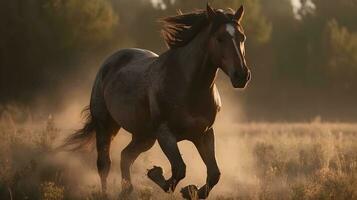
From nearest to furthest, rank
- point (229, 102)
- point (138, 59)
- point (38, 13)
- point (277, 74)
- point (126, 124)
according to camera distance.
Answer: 1. point (126, 124)
2. point (138, 59)
3. point (38, 13)
4. point (229, 102)
5. point (277, 74)

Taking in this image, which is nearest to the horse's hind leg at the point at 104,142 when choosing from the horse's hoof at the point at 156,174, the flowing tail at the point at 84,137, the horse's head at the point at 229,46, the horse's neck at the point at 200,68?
the flowing tail at the point at 84,137

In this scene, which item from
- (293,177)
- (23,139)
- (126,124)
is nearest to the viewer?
(126,124)

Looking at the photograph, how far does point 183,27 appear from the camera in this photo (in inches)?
319

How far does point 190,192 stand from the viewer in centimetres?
713

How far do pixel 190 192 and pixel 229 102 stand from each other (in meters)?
31.8

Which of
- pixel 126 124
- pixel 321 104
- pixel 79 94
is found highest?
pixel 126 124

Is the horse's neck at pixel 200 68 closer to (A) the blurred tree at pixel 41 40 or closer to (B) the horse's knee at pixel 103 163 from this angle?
(B) the horse's knee at pixel 103 163

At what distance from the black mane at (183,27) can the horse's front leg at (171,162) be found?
107 cm

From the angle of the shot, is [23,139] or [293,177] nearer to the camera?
[293,177]

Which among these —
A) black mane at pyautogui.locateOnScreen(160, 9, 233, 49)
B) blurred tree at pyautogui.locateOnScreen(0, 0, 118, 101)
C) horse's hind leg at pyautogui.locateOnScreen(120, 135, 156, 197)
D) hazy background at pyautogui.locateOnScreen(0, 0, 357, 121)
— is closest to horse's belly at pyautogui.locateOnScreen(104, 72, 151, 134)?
horse's hind leg at pyautogui.locateOnScreen(120, 135, 156, 197)

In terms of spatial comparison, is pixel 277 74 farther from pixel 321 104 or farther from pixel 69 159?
pixel 69 159

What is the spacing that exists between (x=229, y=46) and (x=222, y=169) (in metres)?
5.56

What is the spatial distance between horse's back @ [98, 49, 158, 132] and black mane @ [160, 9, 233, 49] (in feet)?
1.85

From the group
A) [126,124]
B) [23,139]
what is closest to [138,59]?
[126,124]
